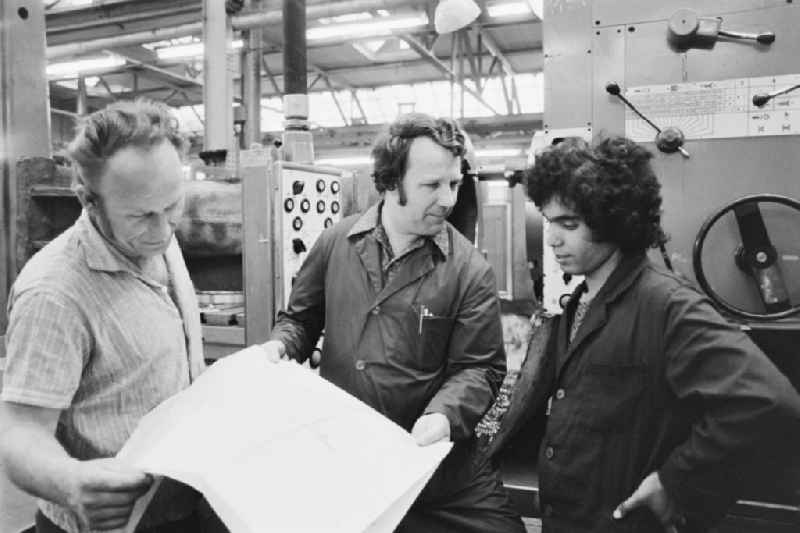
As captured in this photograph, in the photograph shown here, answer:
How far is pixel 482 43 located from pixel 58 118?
21.1 ft

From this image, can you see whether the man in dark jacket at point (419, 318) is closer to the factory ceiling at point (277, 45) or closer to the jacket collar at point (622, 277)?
the jacket collar at point (622, 277)

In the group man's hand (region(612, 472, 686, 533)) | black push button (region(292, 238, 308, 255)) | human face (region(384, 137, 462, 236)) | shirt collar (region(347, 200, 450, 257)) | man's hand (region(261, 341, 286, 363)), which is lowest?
man's hand (region(612, 472, 686, 533))

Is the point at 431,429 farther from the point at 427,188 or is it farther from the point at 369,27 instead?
the point at 369,27

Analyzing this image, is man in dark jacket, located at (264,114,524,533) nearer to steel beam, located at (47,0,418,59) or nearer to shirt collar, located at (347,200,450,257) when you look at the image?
shirt collar, located at (347,200,450,257)

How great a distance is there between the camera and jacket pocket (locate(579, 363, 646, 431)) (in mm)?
1178

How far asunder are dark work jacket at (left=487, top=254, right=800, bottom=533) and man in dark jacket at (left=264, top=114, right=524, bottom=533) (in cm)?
21

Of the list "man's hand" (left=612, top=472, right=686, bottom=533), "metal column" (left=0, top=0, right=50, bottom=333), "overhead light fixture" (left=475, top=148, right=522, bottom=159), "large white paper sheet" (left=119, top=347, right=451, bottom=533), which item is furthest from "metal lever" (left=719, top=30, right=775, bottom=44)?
"overhead light fixture" (left=475, top=148, right=522, bottom=159)

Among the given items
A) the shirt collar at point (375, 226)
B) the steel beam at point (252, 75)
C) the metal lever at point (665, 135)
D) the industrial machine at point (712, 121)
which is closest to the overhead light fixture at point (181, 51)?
the steel beam at point (252, 75)

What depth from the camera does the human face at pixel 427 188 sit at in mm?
1500

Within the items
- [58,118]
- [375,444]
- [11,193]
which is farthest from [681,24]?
[58,118]

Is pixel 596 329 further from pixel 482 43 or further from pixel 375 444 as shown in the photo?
pixel 482 43

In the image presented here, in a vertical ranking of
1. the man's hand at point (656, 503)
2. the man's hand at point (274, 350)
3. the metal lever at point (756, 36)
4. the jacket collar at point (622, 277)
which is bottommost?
the man's hand at point (656, 503)

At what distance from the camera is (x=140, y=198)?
0.99 metres

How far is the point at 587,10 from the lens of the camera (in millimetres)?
2059
